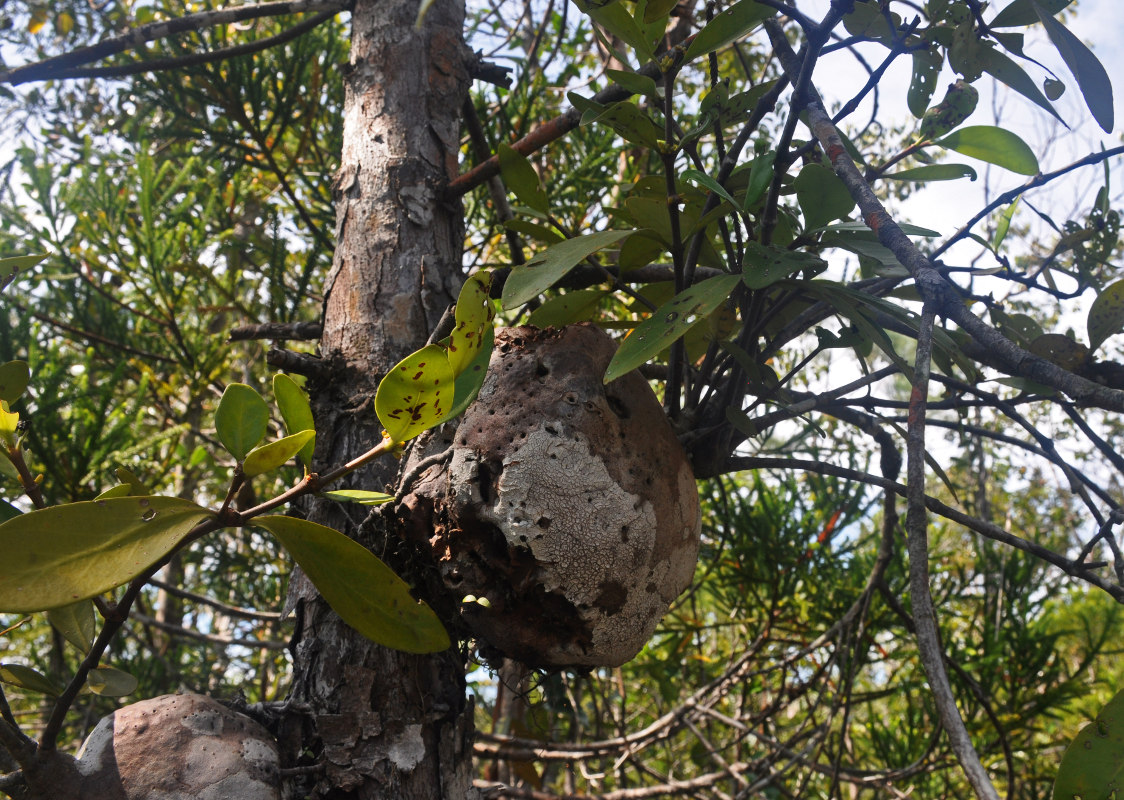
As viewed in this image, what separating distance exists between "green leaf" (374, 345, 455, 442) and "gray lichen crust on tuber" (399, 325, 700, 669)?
4.3 inches

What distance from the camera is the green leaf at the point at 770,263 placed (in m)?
0.65

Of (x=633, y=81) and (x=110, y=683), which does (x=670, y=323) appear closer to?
(x=633, y=81)

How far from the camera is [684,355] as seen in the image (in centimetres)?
86

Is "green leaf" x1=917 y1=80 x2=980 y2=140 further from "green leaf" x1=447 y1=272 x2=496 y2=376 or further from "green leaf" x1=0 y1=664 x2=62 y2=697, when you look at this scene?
"green leaf" x1=0 y1=664 x2=62 y2=697

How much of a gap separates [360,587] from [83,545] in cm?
20

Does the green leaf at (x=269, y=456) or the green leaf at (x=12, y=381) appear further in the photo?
the green leaf at (x=12, y=381)

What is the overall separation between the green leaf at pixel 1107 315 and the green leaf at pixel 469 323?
2.03 feet

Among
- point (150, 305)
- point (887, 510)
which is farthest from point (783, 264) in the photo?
point (150, 305)

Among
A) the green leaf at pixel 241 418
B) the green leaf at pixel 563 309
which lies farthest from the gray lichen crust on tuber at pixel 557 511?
the green leaf at pixel 241 418

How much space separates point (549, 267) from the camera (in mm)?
739

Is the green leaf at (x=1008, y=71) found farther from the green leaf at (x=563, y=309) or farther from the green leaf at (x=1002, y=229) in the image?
the green leaf at (x=563, y=309)

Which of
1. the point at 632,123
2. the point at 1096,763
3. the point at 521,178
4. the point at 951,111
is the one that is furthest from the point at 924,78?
the point at 1096,763

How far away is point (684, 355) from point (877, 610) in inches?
53.5

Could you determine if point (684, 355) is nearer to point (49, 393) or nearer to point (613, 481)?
point (613, 481)
